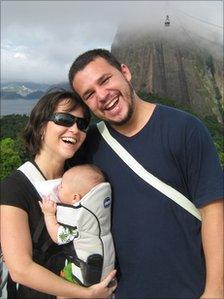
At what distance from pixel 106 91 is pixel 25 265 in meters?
1.22

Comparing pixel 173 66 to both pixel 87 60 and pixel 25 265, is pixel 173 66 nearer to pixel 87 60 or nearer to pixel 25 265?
pixel 87 60

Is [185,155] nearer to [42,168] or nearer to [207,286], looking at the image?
[207,286]

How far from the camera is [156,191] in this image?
2.89 meters

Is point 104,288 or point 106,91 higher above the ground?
point 106,91

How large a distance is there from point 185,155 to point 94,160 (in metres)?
0.71

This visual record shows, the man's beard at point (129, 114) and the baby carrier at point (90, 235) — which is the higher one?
the man's beard at point (129, 114)

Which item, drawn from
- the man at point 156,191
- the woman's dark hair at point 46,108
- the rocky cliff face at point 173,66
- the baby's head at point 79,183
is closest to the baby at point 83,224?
the baby's head at point 79,183

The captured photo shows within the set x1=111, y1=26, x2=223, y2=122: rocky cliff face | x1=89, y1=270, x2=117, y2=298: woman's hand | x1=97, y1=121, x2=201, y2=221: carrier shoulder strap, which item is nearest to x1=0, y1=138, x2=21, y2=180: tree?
x1=89, y1=270, x2=117, y2=298: woman's hand

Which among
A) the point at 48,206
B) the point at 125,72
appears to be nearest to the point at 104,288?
the point at 48,206

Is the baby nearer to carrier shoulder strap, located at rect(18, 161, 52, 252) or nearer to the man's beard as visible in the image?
carrier shoulder strap, located at rect(18, 161, 52, 252)

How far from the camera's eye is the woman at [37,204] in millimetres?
2859

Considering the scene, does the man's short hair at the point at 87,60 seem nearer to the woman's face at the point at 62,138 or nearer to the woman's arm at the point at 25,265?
the woman's face at the point at 62,138

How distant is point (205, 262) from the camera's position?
291 centimetres

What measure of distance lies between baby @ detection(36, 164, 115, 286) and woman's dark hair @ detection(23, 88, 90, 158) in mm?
471
